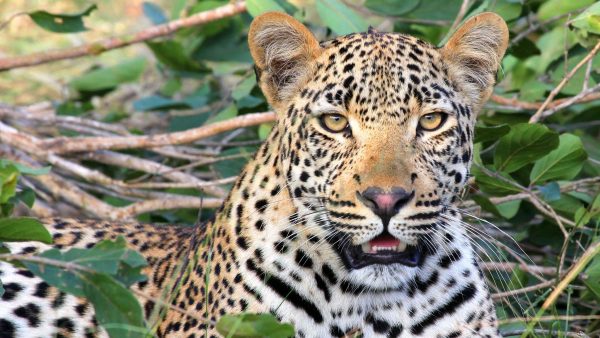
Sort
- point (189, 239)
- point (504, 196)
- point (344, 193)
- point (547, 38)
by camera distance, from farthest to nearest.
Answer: point (547, 38)
point (504, 196)
point (189, 239)
point (344, 193)

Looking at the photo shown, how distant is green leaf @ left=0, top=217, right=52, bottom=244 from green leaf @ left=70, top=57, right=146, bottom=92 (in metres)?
4.26

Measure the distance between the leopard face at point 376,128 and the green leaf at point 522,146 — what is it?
2.36ft

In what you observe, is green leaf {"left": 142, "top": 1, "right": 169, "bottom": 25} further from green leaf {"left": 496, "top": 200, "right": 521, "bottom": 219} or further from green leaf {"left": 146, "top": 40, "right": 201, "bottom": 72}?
green leaf {"left": 496, "top": 200, "right": 521, "bottom": 219}

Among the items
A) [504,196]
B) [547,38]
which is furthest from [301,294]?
[547,38]

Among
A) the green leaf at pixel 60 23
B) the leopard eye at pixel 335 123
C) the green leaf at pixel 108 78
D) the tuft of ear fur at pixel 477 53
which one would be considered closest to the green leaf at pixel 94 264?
the leopard eye at pixel 335 123

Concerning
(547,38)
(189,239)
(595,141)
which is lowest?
(189,239)

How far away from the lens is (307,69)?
5359 millimetres

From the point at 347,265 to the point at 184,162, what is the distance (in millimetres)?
3000

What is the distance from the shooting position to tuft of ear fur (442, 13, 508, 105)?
5402mm

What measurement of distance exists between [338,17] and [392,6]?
468 millimetres

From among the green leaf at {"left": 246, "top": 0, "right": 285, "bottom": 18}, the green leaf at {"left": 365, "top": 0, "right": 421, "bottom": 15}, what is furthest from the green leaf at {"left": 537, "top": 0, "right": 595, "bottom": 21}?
the green leaf at {"left": 246, "top": 0, "right": 285, "bottom": 18}

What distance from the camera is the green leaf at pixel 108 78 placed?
8.89 m

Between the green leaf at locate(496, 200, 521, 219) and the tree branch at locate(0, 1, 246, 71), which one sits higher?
the tree branch at locate(0, 1, 246, 71)

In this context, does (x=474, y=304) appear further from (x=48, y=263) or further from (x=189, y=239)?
(x=48, y=263)
